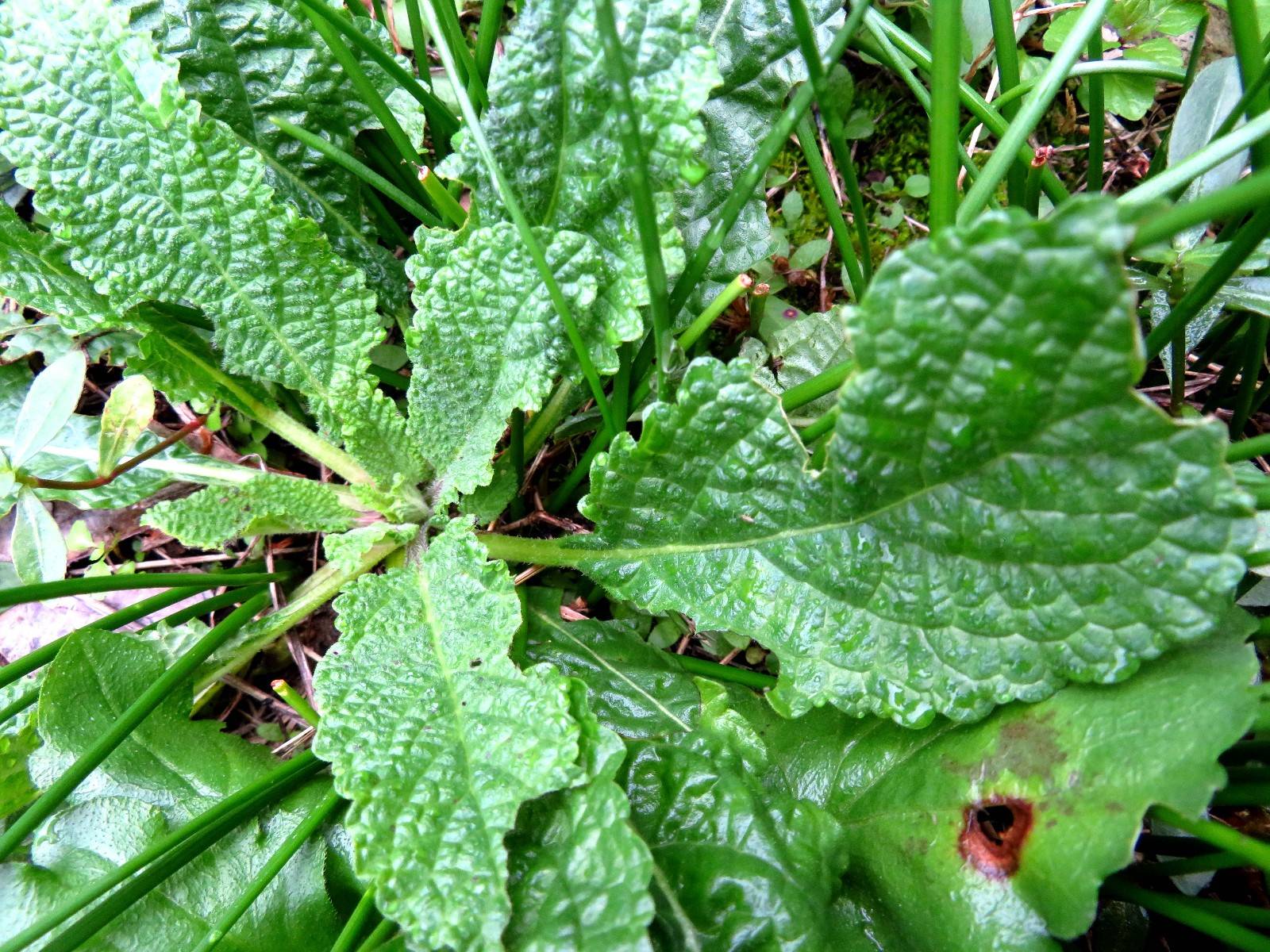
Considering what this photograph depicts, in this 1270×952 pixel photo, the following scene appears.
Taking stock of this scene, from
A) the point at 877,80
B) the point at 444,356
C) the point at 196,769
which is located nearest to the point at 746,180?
the point at 444,356

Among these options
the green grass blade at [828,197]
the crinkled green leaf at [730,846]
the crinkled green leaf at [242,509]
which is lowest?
the crinkled green leaf at [730,846]

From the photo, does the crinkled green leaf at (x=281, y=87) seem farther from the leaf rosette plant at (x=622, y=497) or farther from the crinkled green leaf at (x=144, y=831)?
the crinkled green leaf at (x=144, y=831)

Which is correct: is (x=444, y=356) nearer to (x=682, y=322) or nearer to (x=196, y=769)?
(x=682, y=322)

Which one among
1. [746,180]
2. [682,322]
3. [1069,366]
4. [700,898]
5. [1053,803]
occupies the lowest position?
[700,898]

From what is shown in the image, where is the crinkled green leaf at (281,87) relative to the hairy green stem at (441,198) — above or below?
above

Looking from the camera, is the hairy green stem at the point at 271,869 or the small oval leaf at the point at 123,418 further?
the small oval leaf at the point at 123,418

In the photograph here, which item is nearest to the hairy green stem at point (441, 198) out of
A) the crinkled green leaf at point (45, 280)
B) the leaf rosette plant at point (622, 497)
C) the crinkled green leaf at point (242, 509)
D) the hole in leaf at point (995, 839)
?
the leaf rosette plant at point (622, 497)

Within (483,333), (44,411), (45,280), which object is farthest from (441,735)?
(45,280)
